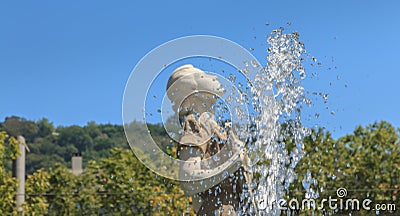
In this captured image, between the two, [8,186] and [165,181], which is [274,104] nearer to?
[165,181]

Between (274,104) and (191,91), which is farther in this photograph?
(274,104)

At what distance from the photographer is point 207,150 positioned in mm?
3875

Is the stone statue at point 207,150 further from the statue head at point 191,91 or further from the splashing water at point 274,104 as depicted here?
the splashing water at point 274,104

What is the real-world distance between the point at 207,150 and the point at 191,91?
1.24 ft

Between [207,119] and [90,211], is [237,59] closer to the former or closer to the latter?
[207,119]

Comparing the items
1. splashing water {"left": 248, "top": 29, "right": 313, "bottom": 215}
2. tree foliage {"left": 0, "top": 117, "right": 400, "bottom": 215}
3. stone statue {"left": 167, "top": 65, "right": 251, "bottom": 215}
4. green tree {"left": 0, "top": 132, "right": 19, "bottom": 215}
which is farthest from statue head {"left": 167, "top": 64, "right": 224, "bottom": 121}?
green tree {"left": 0, "top": 132, "right": 19, "bottom": 215}

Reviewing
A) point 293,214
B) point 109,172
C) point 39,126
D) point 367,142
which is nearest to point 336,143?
point 367,142

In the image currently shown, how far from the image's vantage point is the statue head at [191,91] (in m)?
3.92

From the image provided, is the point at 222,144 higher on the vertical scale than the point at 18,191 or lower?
lower

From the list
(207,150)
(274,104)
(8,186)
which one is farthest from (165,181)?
(207,150)

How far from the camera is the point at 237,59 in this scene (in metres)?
4.23

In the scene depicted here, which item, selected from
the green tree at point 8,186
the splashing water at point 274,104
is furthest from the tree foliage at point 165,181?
the splashing water at point 274,104

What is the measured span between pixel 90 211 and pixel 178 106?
6460mm

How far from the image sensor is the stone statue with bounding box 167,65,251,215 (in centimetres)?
380
